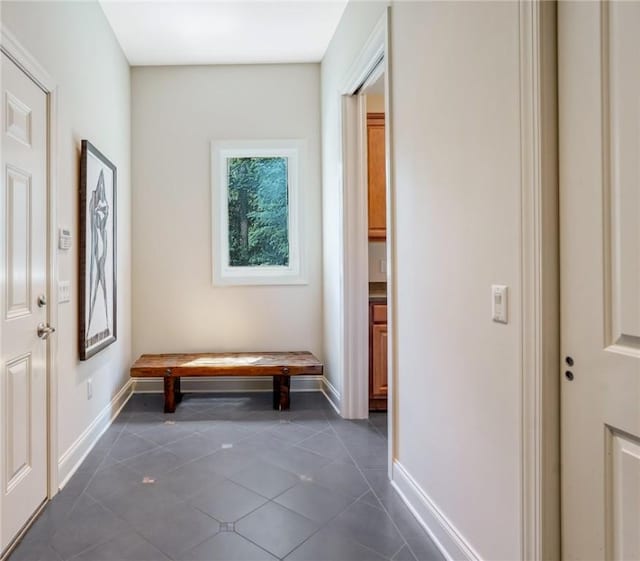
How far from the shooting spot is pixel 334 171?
332cm

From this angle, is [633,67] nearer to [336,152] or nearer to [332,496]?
[332,496]

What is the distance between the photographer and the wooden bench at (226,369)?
3.23m

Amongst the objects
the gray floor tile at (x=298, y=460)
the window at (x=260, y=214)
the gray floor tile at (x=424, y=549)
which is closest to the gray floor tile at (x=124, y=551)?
the gray floor tile at (x=298, y=460)

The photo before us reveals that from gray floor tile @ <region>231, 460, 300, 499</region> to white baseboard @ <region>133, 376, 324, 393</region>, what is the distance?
1450 millimetres

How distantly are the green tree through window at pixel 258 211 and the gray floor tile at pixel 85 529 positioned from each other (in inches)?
94.4

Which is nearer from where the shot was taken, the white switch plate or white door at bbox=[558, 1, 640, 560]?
white door at bbox=[558, 1, 640, 560]

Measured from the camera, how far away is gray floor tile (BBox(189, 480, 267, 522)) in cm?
188

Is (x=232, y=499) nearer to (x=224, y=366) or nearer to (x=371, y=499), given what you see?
(x=371, y=499)

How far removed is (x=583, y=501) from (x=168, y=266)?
3.50 metres

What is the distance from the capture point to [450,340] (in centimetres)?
158

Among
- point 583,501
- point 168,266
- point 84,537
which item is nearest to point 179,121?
point 168,266

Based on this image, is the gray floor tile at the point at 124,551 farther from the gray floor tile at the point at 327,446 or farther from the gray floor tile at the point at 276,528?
the gray floor tile at the point at 327,446

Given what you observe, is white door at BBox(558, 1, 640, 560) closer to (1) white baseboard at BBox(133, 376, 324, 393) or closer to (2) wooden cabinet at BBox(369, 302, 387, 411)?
(2) wooden cabinet at BBox(369, 302, 387, 411)

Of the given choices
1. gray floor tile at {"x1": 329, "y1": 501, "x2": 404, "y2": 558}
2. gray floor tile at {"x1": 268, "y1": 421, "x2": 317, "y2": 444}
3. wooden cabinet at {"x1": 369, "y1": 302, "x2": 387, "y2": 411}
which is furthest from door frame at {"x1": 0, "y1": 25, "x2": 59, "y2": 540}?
wooden cabinet at {"x1": 369, "y1": 302, "x2": 387, "y2": 411}
